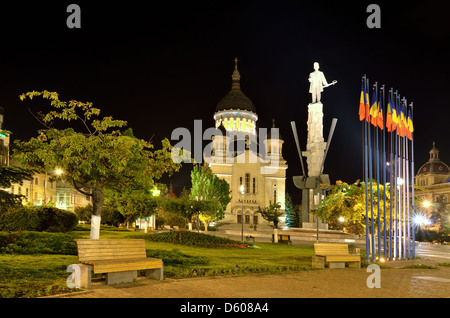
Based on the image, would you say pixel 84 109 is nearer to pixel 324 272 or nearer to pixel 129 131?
pixel 324 272

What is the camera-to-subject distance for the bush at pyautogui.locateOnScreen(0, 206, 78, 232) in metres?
20.3

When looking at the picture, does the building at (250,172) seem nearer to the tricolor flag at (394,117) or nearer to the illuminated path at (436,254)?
the illuminated path at (436,254)

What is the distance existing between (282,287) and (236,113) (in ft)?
253

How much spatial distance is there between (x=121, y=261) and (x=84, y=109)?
6317mm

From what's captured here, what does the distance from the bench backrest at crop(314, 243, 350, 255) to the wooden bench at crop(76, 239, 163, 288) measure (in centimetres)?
650

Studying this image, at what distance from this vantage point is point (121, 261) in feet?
33.2

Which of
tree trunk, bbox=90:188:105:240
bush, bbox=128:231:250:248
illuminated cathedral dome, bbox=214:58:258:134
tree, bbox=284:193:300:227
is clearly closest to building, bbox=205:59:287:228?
illuminated cathedral dome, bbox=214:58:258:134

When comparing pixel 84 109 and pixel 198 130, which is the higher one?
pixel 198 130

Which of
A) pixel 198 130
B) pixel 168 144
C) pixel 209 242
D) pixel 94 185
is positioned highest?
pixel 198 130

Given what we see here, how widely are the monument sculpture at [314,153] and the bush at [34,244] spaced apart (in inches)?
1102

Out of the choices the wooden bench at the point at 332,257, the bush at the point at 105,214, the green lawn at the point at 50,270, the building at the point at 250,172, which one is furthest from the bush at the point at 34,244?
the building at the point at 250,172

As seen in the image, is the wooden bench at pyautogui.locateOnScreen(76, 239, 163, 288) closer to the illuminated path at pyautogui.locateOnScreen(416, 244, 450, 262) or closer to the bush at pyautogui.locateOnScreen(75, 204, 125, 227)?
the illuminated path at pyautogui.locateOnScreen(416, 244, 450, 262)

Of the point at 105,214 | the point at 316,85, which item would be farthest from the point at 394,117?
the point at 105,214
